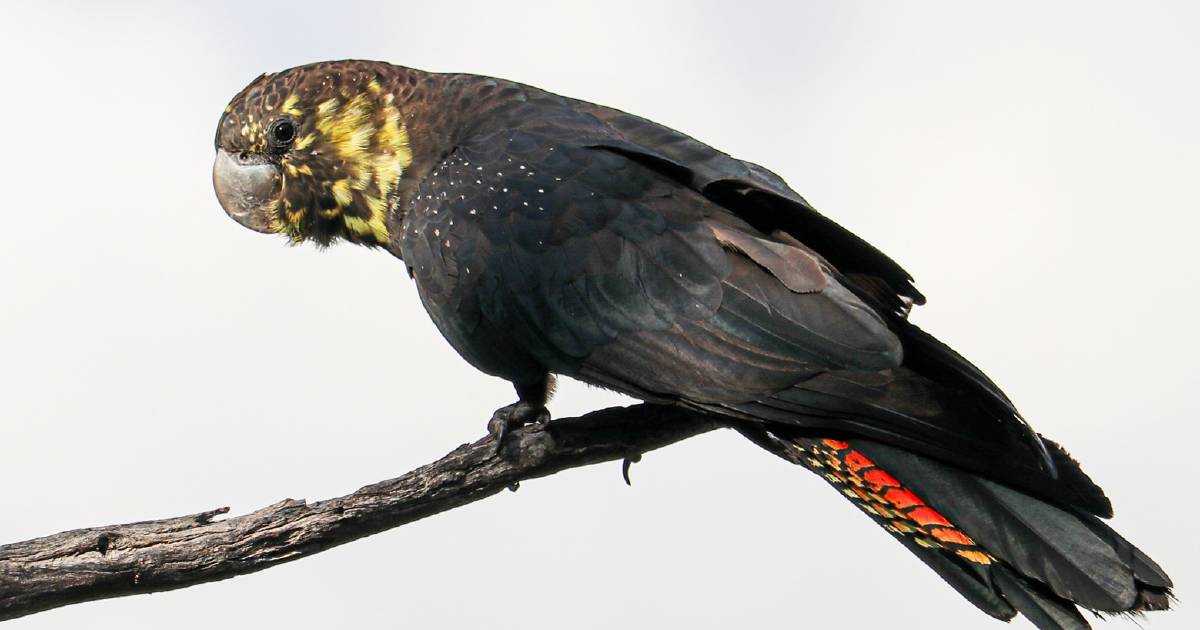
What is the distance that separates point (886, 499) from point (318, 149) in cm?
290

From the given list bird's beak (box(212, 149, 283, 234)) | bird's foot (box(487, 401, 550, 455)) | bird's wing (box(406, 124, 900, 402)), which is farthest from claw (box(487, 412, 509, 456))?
bird's beak (box(212, 149, 283, 234))

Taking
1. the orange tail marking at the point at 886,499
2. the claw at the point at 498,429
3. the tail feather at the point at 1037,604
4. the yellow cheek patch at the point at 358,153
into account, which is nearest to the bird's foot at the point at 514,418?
the claw at the point at 498,429

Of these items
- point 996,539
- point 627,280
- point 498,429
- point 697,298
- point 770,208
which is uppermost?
point 770,208

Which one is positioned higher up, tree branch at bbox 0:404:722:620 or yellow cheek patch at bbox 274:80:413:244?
yellow cheek patch at bbox 274:80:413:244

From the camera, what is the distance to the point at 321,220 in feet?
19.8

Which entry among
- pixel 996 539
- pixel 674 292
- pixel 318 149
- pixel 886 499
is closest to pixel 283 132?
pixel 318 149

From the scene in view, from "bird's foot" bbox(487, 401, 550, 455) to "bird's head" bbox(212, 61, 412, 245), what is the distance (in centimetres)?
106

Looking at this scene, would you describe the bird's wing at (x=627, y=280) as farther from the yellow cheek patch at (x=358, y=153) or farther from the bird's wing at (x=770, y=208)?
the yellow cheek patch at (x=358, y=153)

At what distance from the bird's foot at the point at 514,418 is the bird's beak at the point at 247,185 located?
61.5 inches

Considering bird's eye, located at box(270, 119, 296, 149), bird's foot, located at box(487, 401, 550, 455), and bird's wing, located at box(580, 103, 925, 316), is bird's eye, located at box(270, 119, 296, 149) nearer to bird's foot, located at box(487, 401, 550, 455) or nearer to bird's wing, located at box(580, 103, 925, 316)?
bird's wing, located at box(580, 103, 925, 316)

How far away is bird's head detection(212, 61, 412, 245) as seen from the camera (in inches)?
229

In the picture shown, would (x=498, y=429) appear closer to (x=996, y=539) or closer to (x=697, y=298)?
(x=697, y=298)

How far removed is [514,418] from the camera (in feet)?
17.3

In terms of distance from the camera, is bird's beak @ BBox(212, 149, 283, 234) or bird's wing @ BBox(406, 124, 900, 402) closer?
bird's wing @ BBox(406, 124, 900, 402)
